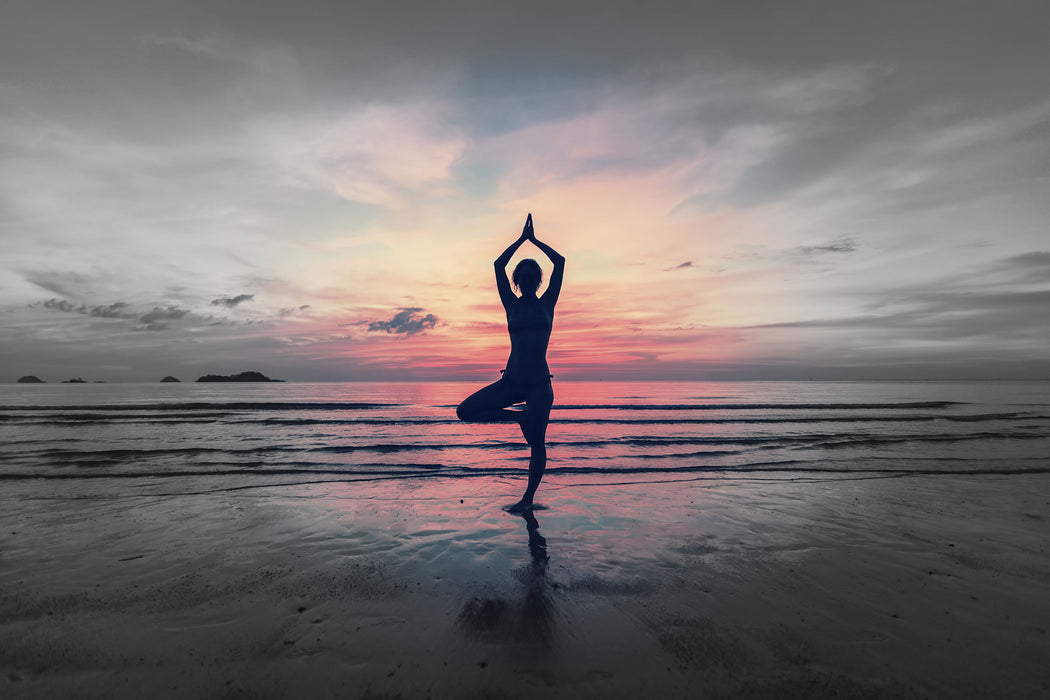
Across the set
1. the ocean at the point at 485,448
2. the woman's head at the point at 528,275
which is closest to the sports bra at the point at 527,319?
the woman's head at the point at 528,275

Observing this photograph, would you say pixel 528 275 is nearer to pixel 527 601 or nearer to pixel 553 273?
pixel 553 273

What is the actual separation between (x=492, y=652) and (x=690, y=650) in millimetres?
1436

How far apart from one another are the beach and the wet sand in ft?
0.08

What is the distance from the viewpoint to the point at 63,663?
3.08m

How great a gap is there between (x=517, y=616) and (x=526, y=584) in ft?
2.23

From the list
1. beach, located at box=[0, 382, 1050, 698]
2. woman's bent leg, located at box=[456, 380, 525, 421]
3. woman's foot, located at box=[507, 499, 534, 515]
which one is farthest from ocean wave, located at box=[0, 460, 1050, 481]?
woman's bent leg, located at box=[456, 380, 525, 421]

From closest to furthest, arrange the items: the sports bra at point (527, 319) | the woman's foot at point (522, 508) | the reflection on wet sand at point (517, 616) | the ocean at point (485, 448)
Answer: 1. the reflection on wet sand at point (517, 616)
2. the sports bra at point (527, 319)
3. the woman's foot at point (522, 508)
4. the ocean at point (485, 448)

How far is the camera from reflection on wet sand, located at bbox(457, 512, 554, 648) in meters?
3.38

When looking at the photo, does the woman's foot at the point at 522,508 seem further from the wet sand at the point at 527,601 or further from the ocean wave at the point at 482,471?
the ocean wave at the point at 482,471

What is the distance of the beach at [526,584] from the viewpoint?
114 inches

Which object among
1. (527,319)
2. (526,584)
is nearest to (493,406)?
(527,319)

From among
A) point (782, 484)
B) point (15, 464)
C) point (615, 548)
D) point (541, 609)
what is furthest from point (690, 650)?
point (15, 464)

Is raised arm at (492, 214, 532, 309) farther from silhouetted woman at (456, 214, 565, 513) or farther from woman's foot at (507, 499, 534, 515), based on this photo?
woman's foot at (507, 499, 534, 515)

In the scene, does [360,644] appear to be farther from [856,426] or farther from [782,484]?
[856,426]
